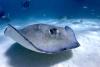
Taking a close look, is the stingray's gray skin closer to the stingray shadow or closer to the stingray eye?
the stingray eye

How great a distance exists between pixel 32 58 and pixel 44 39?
53 cm

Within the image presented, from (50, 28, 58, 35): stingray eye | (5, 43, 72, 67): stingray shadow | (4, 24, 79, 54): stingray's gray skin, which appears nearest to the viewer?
(4, 24, 79, 54): stingray's gray skin

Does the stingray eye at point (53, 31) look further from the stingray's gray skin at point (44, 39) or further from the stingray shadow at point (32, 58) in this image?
the stingray shadow at point (32, 58)

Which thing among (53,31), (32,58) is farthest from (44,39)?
(32,58)

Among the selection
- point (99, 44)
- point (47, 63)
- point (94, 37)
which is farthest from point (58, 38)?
point (94, 37)

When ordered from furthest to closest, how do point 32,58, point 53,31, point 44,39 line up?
1. point 53,31
2. point 32,58
3. point 44,39

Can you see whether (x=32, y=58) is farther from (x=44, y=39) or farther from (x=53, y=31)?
(x=53, y=31)

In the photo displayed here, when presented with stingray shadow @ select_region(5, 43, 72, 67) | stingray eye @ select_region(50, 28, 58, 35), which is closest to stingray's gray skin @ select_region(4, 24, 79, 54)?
stingray eye @ select_region(50, 28, 58, 35)

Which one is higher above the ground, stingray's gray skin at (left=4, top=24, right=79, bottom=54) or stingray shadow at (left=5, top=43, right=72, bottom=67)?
stingray's gray skin at (left=4, top=24, right=79, bottom=54)

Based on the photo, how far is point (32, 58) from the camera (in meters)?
3.22

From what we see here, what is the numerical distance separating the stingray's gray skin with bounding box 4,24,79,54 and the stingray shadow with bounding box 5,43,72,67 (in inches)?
16.2

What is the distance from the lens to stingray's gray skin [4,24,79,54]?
2654mm

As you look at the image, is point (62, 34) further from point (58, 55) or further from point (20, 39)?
point (20, 39)

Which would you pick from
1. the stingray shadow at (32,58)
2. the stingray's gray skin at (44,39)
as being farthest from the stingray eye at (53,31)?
the stingray shadow at (32,58)
